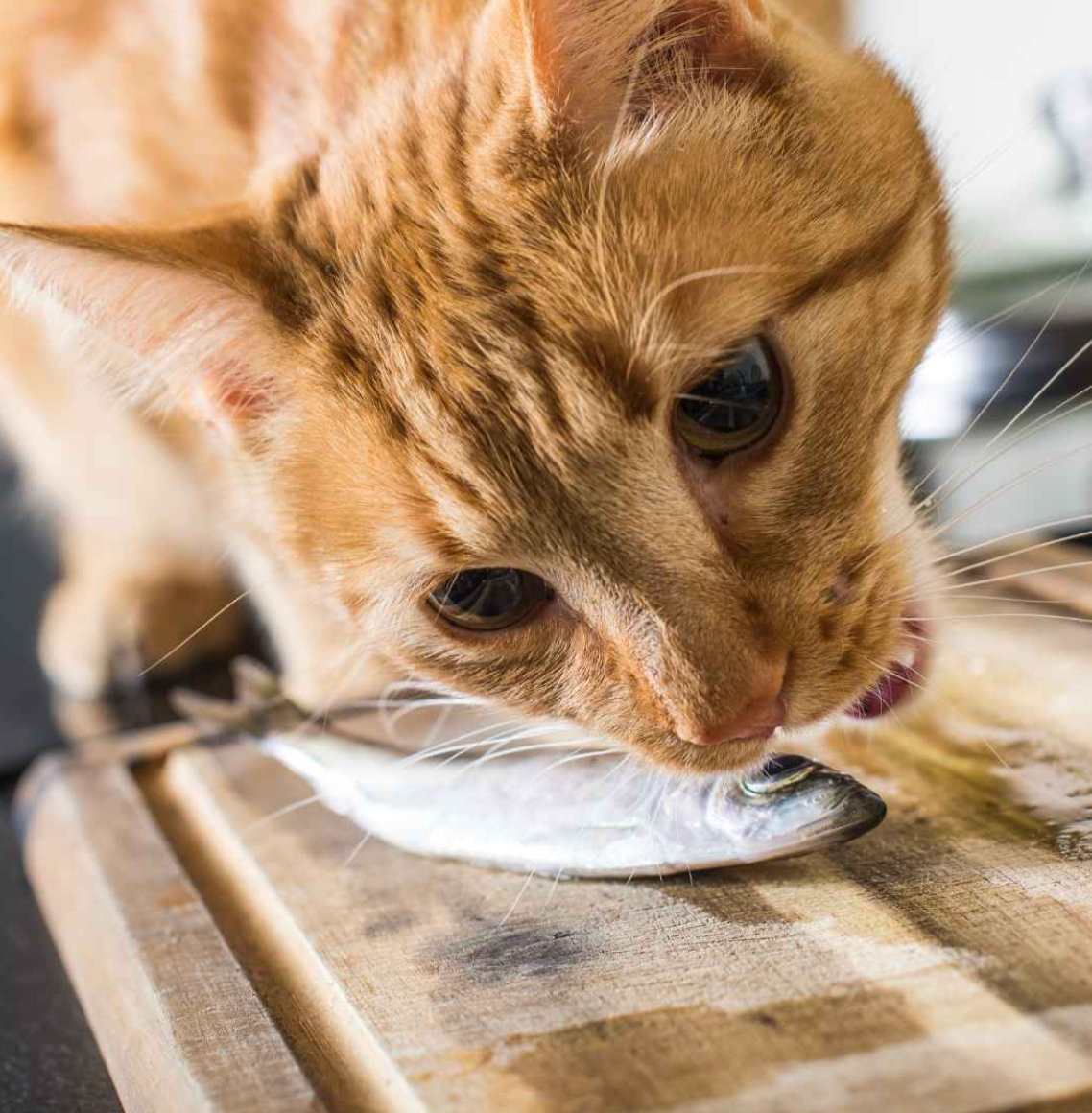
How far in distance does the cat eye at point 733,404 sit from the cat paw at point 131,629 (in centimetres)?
122

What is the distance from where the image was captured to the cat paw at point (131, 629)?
6.84 ft

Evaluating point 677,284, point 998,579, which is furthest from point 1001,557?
point 677,284

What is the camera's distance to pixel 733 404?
1004 millimetres

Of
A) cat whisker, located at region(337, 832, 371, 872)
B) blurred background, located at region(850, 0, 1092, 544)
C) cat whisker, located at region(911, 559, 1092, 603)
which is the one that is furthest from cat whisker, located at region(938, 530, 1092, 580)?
cat whisker, located at region(337, 832, 371, 872)

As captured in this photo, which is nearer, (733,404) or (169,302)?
(733,404)

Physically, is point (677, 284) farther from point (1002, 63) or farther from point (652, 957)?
point (1002, 63)

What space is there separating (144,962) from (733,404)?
0.68 m

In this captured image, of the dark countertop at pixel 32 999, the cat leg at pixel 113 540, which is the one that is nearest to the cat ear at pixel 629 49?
the dark countertop at pixel 32 999

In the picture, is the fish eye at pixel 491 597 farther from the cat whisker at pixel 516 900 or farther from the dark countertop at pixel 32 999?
the dark countertop at pixel 32 999

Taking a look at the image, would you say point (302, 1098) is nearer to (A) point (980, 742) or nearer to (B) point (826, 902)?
(B) point (826, 902)

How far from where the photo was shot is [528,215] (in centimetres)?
104

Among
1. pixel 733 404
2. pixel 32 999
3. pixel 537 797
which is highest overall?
pixel 733 404

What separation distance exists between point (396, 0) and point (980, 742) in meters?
0.99

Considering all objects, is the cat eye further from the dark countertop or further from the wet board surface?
the dark countertop
